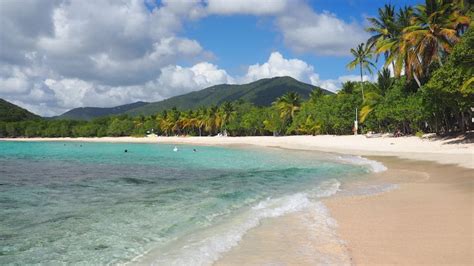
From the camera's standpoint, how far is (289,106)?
269ft

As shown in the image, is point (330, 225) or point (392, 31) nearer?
point (330, 225)

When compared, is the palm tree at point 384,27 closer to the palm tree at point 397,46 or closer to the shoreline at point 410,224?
the palm tree at point 397,46

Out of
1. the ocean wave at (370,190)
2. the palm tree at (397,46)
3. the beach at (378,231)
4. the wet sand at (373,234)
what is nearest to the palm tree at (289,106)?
the palm tree at (397,46)

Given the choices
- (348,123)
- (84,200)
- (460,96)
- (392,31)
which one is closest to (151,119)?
(348,123)

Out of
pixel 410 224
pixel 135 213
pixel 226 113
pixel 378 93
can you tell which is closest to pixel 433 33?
Result: pixel 378 93

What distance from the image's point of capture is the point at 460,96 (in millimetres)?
28219

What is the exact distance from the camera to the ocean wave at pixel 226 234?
6.88m

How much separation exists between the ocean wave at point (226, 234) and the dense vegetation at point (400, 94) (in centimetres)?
1886

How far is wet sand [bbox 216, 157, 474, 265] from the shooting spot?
6.35 meters

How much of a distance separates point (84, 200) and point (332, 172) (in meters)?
13.0

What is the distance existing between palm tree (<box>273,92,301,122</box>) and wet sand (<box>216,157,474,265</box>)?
6947cm

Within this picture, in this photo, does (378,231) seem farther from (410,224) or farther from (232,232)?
(232,232)

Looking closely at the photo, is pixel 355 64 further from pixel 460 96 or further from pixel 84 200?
pixel 84 200

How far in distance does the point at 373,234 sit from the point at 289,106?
75136 millimetres
